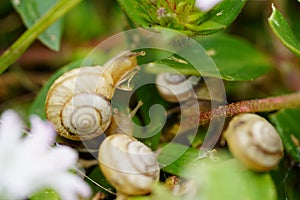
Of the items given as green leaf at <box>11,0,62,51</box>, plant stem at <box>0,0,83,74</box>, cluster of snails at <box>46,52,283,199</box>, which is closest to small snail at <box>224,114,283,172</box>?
cluster of snails at <box>46,52,283,199</box>

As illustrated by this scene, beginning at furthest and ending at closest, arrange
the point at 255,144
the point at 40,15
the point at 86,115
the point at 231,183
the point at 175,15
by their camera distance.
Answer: the point at 40,15, the point at 175,15, the point at 86,115, the point at 255,144, the point at 231,183

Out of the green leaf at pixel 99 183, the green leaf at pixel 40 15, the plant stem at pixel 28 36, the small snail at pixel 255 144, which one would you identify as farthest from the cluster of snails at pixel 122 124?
the green leaf at pixel 40 15

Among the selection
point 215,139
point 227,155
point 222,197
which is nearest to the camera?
point 222,197

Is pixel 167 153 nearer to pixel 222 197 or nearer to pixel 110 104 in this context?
pixel 110 104

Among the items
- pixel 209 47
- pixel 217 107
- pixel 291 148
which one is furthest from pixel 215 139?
pixel 209 47

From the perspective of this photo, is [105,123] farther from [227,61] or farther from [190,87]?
[227,61]

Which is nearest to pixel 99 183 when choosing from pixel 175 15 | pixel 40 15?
pixel 175 15
